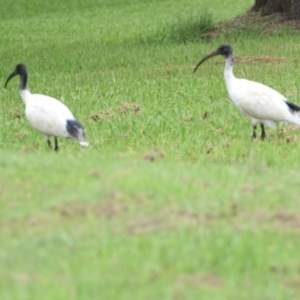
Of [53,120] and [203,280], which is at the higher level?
[53,120]

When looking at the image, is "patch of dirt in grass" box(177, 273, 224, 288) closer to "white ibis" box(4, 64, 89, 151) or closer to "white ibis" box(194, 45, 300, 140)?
"white ibis" box(4, 64, 89, 151)

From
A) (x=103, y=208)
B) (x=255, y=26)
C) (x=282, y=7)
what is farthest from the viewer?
(x=282, y=7)

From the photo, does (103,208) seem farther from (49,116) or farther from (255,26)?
(255,26)

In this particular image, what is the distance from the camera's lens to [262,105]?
11219mm

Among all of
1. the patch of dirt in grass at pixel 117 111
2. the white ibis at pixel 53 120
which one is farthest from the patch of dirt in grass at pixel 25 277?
the patch of dirt in grass at pixel 117 111

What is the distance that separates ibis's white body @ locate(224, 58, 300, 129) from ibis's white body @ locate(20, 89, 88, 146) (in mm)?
2029

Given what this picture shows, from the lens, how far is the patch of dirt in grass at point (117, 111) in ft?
42.8

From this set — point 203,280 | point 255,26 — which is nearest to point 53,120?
point 203,280

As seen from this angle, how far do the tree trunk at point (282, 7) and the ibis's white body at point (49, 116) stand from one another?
13.5 m

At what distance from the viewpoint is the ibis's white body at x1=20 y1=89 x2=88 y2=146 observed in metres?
10.3

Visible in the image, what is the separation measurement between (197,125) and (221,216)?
5.60 meters

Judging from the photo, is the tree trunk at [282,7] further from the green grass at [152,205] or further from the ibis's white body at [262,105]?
the ibis's white body at [262,105]

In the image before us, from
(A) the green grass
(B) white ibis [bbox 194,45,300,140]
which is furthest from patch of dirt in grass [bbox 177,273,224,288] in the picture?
(B) white ibis [bbox 194,45,300,140]

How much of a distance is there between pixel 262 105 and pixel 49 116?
240 centimetres
